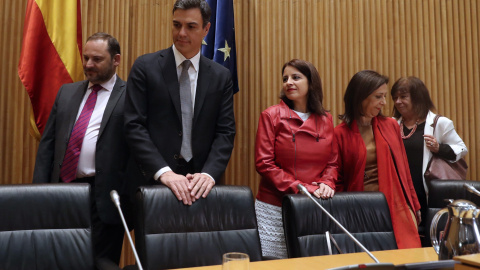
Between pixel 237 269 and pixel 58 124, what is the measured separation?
4.93 feet

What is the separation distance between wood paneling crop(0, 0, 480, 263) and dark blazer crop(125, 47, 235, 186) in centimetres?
125

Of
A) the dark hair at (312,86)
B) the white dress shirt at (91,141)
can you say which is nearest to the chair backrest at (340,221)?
the dark hair at (312,86)

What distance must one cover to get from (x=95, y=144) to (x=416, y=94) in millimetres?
1992

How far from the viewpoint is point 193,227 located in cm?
161

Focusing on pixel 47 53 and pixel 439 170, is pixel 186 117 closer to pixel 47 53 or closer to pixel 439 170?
pixel 47 53

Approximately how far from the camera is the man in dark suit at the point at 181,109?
191 cm

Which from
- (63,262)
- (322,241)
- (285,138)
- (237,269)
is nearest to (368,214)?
(322,241)

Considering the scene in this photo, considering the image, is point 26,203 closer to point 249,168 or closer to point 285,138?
point 285,138

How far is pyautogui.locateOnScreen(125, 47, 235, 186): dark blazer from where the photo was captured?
190cm

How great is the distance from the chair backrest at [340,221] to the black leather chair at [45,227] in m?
0.75

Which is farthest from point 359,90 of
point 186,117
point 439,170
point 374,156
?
point 186,117

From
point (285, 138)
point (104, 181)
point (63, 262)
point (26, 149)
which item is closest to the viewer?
point (63, 262)

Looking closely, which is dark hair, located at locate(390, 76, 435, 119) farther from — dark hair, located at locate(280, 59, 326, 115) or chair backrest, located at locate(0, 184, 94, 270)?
chair backrest, located at locate(0, 184, 94, 270)

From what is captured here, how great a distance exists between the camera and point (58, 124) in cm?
222
